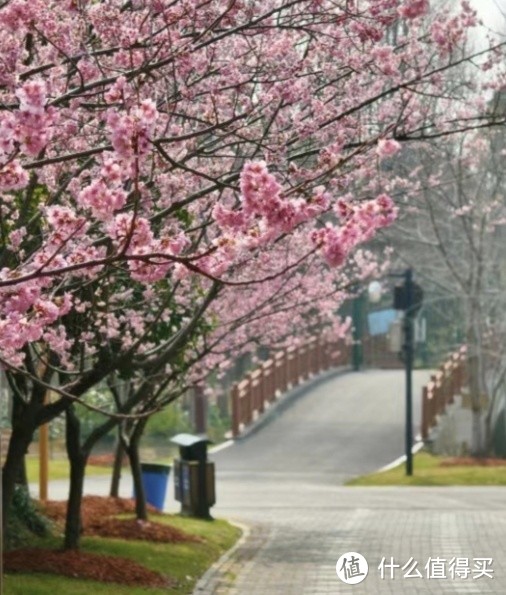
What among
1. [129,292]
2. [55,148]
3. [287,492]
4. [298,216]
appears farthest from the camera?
[287,492]

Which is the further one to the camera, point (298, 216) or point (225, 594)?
point (225, 594)

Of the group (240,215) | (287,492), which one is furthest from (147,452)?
(240,215)

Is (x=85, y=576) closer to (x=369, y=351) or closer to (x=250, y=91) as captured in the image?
(x=250, y=91)

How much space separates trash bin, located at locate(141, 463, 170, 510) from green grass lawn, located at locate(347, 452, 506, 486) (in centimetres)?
1052

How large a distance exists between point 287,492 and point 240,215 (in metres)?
24.8

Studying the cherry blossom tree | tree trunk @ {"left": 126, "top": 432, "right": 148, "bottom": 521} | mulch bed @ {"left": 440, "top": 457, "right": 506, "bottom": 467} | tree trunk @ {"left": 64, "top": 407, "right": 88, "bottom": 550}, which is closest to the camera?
the cherry blossom tree

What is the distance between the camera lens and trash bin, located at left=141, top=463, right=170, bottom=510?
2517cm

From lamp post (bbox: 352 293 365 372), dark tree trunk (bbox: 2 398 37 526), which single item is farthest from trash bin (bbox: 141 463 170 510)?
lamp post (bbox: 352 293 365 372)

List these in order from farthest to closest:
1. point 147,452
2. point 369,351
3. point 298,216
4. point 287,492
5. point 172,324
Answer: point 369,351
point 147,452
point 287,492
point 172,324
point 298,216

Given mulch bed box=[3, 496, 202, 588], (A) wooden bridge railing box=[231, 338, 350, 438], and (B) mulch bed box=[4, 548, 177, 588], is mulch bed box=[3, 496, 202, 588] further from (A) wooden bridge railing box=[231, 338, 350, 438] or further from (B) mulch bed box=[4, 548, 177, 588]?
(A) wooden bridge railing box=[231, 338, 350, 438]

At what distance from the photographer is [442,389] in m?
45.4

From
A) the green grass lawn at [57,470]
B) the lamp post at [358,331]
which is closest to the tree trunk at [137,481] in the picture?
the green grass lawn at [57,470]

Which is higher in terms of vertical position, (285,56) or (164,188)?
(285,56)

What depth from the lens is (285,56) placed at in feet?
41.8
